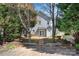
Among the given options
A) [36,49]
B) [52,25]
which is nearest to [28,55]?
[36,49]

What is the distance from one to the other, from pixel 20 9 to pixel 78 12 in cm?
93

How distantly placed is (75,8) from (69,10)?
100mm

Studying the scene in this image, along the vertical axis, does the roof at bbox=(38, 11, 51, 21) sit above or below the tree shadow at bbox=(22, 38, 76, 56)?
above

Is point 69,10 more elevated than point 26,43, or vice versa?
point 69,10

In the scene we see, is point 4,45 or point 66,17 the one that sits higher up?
point 66,17

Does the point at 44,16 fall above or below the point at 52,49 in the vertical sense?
above

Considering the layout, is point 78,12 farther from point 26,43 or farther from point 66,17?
point 26,43

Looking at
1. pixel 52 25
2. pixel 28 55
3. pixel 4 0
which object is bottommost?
pixel 28 55

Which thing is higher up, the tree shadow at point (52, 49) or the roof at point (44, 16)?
the roof at point (44, 16)

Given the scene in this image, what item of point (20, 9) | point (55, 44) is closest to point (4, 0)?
point (20, 9)

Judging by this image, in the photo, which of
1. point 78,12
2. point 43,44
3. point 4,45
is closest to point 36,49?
point 43,44

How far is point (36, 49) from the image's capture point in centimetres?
556

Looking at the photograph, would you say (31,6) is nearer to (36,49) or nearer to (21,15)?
(21,15)

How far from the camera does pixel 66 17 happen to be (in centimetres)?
546
